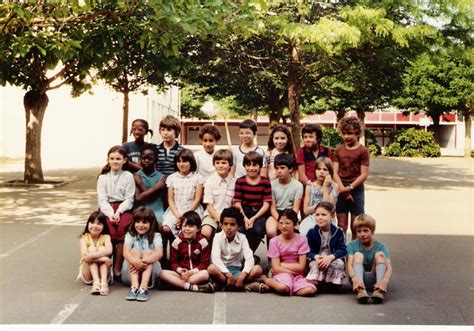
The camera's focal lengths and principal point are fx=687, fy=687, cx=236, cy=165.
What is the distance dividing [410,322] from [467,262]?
2.88 m

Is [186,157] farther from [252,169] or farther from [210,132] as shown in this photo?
[252,169]

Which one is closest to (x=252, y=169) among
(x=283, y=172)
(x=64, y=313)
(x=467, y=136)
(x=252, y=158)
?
(x=252, y=158)

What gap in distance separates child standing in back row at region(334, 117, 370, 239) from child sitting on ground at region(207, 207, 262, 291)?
58.0 inches

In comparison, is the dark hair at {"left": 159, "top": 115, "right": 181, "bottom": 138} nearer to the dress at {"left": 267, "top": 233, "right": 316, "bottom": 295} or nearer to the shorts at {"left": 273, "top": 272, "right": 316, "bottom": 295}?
the dress at {"left": 267, "top": 233, "right": 316, "bottom": 295}

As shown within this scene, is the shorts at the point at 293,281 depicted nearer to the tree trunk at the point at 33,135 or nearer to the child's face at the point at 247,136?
the child's face at the point at 247,136

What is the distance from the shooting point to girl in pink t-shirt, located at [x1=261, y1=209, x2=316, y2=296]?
6.26m

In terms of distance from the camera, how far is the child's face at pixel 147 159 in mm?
7324

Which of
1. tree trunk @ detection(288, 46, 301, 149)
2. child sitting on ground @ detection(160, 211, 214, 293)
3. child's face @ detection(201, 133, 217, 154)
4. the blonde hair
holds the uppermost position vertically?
tree trunk @ detection(288, 46, 301, 149)

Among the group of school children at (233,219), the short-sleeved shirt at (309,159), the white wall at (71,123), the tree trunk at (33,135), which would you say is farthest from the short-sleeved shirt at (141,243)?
the white wall at (71,123)

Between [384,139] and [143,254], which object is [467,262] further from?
[384,139]

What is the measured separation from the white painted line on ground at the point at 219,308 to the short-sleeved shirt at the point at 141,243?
0.74 m

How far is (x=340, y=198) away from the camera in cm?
761

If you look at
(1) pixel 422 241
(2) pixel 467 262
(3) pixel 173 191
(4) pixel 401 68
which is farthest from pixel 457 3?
(3) pixel 173 191

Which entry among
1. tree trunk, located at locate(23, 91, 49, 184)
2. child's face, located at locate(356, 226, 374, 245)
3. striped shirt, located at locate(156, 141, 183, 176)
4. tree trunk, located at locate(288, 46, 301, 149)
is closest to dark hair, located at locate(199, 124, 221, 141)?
striped shirt, located at locate(156, 141, 183, 176)
